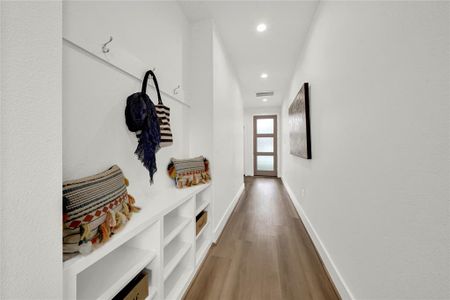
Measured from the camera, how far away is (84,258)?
0.62 metres

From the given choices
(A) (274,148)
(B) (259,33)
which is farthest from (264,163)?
(B) (259,33)

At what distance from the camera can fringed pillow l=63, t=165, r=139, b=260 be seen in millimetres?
630

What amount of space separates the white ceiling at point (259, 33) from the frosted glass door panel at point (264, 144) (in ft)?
9.05

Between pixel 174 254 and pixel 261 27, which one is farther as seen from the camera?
pixel 261 27

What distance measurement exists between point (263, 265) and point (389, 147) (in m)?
1.38

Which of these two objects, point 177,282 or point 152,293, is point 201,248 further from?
point 152,293

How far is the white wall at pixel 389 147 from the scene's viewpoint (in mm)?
579

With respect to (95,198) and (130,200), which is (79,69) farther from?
(130,200)

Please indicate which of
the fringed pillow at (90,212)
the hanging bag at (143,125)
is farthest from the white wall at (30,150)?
the hanging bag at (143,125)

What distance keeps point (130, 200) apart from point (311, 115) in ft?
6.45

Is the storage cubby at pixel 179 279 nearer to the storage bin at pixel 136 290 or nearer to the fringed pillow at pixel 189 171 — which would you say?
the storage bin at pixel 136 290

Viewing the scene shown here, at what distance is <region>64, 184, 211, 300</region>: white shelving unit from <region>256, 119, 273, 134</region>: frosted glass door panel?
471 centimetres

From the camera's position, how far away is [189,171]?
5.39 feet

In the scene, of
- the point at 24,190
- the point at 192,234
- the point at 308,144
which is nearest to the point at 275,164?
the point at 308,144
